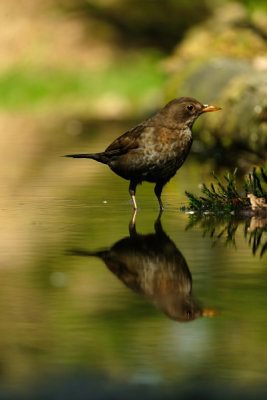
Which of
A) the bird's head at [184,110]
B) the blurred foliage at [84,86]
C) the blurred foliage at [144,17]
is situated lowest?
the blurred foliage at [84,86]

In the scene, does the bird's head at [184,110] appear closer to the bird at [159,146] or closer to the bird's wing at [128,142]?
the bird at [159,146]

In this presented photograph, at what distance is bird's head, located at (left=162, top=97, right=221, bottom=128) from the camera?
9422mm

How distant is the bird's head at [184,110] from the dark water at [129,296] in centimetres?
77

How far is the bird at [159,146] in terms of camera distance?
916 centimetres

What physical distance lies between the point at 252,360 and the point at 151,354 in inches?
15.9

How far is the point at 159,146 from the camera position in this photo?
916 cm

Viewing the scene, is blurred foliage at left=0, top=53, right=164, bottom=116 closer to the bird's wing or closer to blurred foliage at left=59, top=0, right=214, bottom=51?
blurred foliage at left=59, top=0, right=214, bottom=51

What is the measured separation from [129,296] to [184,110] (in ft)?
13.0

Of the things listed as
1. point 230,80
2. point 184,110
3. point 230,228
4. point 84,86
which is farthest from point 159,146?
point 84,86

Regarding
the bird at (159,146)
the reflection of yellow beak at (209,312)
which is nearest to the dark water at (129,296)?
the reflection of yellow beak at (209,312)

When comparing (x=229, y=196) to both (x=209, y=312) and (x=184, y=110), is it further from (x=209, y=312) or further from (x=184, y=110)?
(x=209, y=312)

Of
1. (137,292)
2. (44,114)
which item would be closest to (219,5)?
(44,114)

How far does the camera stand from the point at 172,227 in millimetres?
8344

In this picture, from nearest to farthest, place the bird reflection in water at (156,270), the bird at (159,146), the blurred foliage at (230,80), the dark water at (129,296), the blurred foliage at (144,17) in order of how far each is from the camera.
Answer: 1. the dark water at (129,296)
2. the bird reflection in water at (156,270)
3. the bird at (159,146)
4. the blurred foliage at (230,80)
5. the blurred foliage at (144,17)
